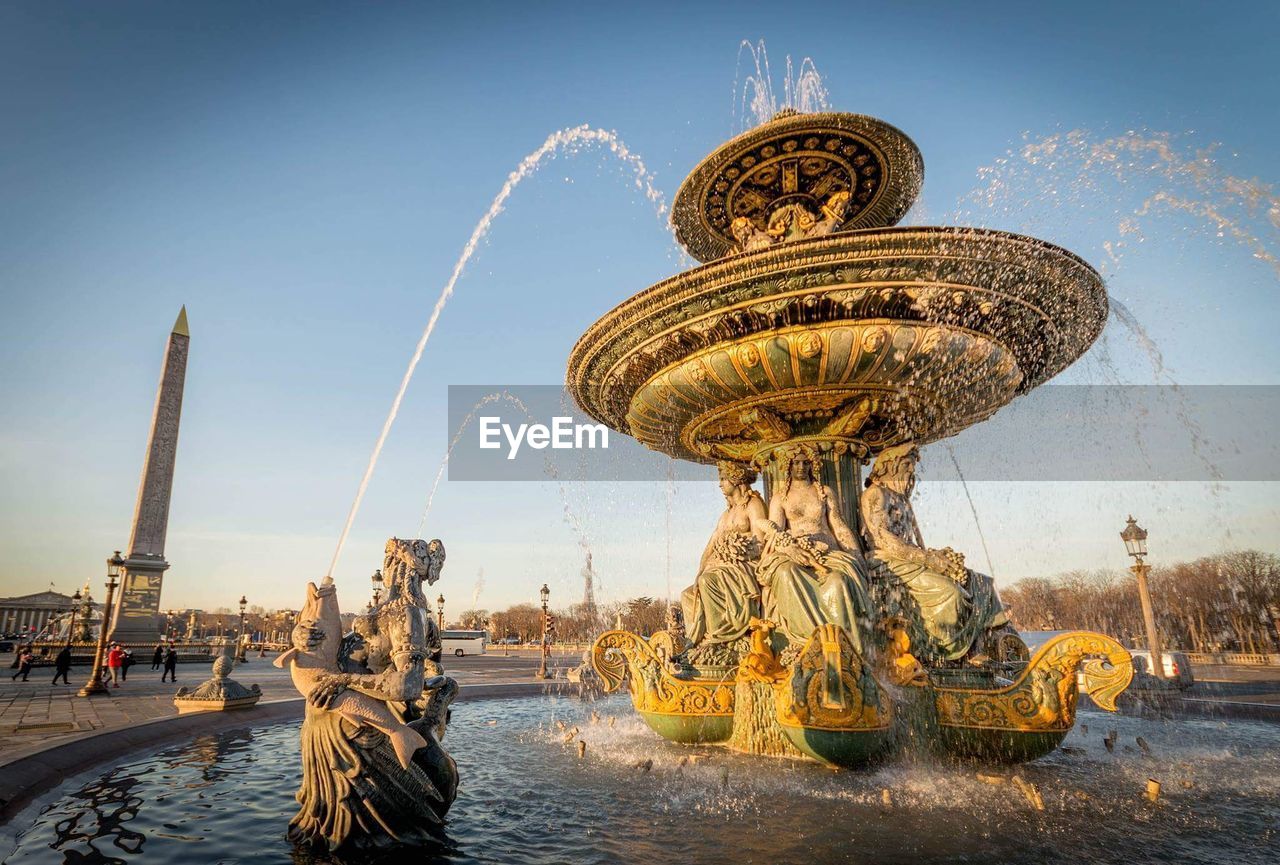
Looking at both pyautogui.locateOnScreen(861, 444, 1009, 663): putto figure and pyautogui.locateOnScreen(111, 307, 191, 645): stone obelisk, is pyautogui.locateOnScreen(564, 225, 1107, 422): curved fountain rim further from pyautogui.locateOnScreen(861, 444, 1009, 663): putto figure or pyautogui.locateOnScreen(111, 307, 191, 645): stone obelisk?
pyautogui.locateOnScreen(111, 307, 191, 645): stone obelisk

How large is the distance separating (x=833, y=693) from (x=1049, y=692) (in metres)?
2.19

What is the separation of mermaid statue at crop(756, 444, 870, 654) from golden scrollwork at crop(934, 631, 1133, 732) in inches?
45.7

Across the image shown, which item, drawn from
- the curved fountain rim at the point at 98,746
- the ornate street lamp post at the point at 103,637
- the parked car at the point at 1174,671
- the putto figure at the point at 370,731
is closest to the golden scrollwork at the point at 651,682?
the putto figure at the point at 370,731

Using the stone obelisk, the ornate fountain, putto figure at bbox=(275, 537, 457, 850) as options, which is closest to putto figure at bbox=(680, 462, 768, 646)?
the ornate fountain

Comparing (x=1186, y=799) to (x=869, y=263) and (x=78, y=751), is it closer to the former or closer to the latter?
(x=869, y=263)

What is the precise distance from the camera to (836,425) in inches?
318

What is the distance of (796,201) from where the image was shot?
8.98 m

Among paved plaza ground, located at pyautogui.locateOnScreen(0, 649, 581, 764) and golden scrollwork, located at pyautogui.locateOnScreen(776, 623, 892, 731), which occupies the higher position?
golden scrollwork, located at pyautogui.locateOnScreen(776, 623, 892, 731)

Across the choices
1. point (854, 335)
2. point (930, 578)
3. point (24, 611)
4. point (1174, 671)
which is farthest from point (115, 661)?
point (24, 611)

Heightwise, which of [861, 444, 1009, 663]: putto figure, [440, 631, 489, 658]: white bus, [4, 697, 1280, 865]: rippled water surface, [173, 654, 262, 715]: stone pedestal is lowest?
[440, 631, 489, 658]: white bus

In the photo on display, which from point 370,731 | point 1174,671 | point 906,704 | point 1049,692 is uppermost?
point 370,731

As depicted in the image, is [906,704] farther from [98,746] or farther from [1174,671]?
[1174,671]

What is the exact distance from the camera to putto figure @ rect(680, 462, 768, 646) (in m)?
7.54

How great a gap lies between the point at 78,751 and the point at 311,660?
362cm
